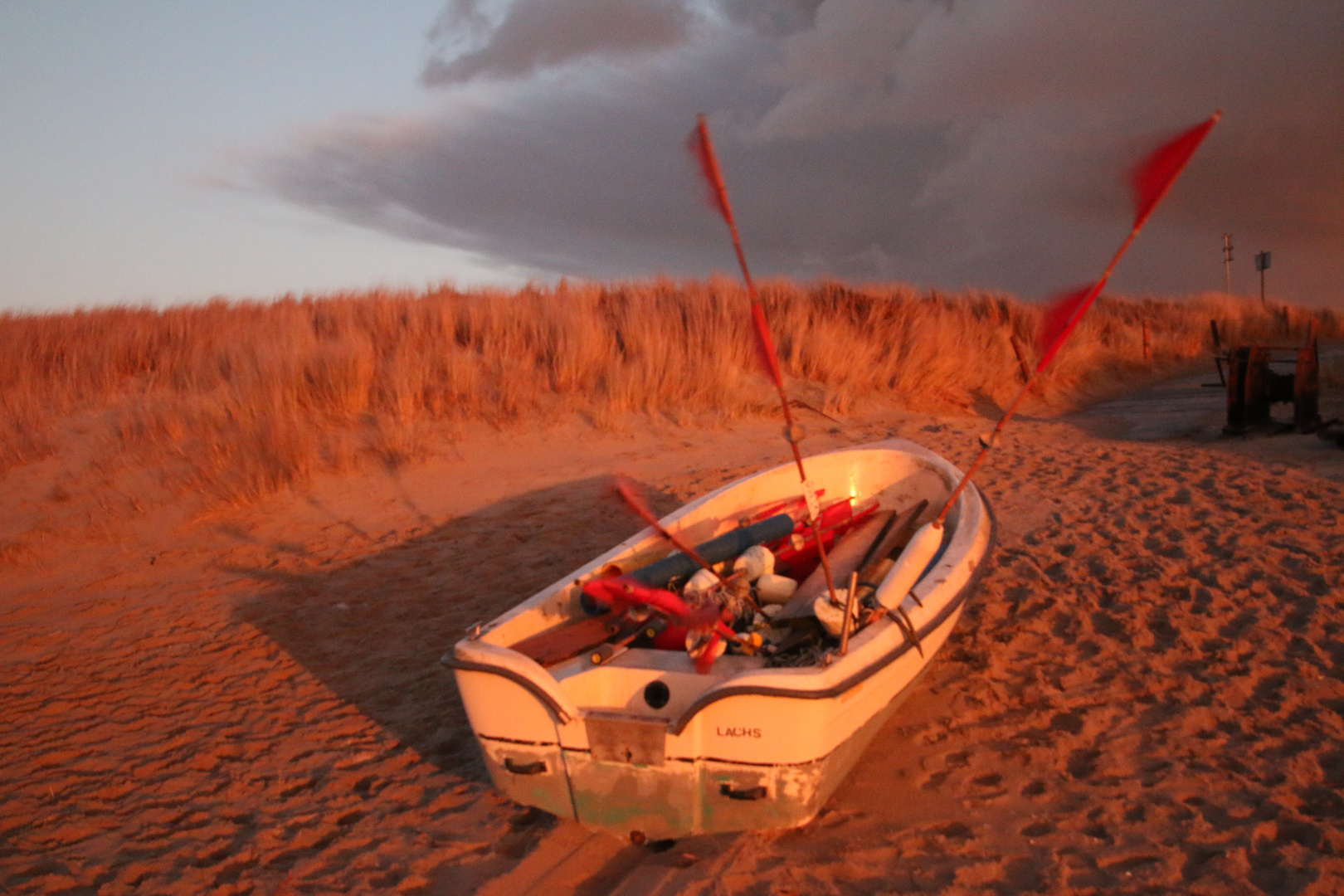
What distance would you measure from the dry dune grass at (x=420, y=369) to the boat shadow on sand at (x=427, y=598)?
6.12 ft

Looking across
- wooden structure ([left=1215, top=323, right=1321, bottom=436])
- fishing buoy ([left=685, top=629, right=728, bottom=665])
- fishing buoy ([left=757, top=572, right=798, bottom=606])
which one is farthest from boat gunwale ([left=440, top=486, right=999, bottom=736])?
wooden structure ([left=1215, top=323, right=1321, bottom=436])

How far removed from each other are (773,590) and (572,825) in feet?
4.79

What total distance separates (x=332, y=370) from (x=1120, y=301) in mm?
24939

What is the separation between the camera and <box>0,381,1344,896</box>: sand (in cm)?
318

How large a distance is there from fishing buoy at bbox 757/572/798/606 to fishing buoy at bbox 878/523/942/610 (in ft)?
1.76

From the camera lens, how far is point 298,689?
5059 mm

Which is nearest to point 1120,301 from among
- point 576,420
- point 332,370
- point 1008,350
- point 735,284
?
point 1008,350

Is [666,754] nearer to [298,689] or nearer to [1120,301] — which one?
[298,689]

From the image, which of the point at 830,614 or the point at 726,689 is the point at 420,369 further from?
the point at 726,689

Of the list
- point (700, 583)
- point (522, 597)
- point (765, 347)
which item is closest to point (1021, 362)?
point (522, 597)

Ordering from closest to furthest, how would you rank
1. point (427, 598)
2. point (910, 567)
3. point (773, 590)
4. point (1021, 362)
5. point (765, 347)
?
point (765, 347) < point (910, 567) < point (773, 590) < point (427, 598) < point (1021, 362)

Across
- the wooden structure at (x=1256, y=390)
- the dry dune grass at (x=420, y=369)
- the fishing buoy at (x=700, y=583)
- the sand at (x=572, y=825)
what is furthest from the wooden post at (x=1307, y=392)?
the fishing buoy at (x=700, y=583)

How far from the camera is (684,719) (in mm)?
3039

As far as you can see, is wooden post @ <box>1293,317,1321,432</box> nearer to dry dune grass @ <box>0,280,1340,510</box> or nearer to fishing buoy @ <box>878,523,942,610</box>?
dry dune grass @ <box>0,280,1340,510</box>
